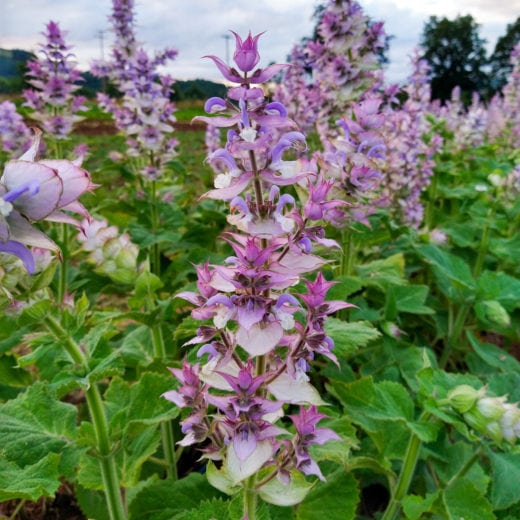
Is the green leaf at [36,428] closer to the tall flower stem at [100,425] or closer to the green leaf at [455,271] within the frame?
the tall flower stem at [100,425]

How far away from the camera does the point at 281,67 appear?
2.62ft

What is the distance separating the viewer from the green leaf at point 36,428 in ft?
4.28

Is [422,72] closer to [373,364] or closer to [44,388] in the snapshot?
[373,364]

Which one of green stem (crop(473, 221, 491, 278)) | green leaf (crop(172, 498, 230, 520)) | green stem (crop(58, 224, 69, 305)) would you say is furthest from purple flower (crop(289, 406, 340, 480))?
green stem (crop(473, 221, 491, 278))

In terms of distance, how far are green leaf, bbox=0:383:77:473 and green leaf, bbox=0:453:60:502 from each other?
0.06 m

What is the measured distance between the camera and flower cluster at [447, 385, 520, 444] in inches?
48.1

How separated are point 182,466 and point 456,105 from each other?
6.71 meters

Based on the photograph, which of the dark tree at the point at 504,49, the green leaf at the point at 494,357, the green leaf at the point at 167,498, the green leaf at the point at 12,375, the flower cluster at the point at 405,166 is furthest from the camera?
the dark tree at the point at 504,49

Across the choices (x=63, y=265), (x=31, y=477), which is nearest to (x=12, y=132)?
(x=63, y=265)

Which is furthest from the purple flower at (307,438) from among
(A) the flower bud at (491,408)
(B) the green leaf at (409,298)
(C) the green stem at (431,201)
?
(C) the green stem at (431,201)

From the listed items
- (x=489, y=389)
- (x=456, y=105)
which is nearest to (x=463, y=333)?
(x=489, y=389)

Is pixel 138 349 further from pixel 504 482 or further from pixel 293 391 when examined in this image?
pixel 504 482

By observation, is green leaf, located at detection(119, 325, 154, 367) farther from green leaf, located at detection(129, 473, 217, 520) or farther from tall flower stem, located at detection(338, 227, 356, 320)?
tall flower stem, located at detection(338, 227, 356, 320)

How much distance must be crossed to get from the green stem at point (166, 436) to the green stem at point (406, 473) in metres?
0.74
